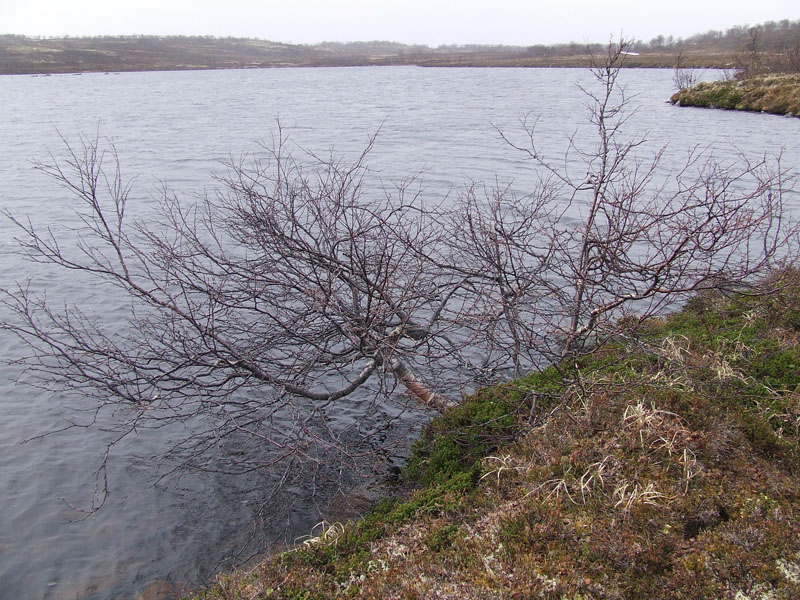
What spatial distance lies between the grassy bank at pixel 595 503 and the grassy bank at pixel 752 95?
31.1 m

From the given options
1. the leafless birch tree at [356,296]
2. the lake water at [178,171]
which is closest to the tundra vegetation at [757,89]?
the lake water at [178,171]

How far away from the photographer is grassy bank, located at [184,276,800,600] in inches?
163

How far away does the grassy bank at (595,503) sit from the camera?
4.14 m

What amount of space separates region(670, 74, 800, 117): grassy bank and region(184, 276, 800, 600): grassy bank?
3106 centimetres

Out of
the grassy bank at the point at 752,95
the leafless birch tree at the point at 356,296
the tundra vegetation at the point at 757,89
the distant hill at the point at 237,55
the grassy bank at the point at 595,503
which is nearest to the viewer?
the grassy bank at the point at 595,503

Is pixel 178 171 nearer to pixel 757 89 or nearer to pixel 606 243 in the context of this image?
pixel 606 243

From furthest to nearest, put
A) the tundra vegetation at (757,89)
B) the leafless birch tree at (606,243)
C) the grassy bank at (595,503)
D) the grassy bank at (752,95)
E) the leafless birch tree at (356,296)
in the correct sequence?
the tundra vegetation at (757,89), the grassy bank at (752,95), the leafless birch tree at (606,243), the leafless birch tree at (356,296), the grassy bank at (595,503)

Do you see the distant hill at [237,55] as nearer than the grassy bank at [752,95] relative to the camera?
No

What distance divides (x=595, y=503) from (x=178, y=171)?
64.7 ft

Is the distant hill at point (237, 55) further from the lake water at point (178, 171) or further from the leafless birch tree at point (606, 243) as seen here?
the leafless birch tree at point (606, 243)

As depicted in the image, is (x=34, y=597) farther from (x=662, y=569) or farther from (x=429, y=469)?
(x=662, y=569)

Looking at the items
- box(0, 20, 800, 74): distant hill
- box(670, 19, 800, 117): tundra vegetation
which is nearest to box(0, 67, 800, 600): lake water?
box(670, 19, 800, 117): tundra vegetation

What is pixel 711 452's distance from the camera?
204 inches

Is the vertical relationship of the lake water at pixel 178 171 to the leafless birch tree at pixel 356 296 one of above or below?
below
